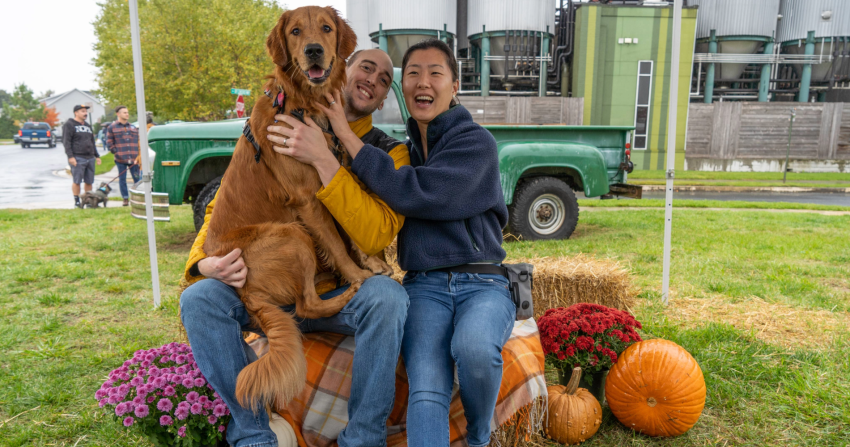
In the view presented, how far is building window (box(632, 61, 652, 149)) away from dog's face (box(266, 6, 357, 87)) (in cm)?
2043

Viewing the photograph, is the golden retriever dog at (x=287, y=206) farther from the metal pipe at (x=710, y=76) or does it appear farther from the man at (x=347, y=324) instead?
the metal pipe at (x=710, y=76)

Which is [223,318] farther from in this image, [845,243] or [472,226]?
[845,243]

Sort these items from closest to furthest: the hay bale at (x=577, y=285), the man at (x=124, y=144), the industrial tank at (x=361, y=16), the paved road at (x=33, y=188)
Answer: the hay bale at (x=577, y=285)
the man at (x=124, y=144)
the paved road at (x=33, y=188)
the industrial tank at (x=361, y=16)

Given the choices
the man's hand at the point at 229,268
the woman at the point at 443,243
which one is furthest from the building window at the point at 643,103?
the man's hand at the point at 229,268

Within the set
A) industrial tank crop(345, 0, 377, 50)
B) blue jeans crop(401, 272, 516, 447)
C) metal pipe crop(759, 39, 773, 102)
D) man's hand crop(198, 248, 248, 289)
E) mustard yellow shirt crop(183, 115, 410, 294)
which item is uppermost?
industrial tank crop(345, 0, 377, 50)

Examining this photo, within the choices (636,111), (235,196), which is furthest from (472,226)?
(636,111)

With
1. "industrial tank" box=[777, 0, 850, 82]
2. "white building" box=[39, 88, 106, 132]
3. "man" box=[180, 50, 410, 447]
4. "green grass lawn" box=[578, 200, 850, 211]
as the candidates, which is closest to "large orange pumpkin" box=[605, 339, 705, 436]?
"man" box=[180, 50, 410, 447]

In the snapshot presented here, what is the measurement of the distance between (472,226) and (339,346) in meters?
0.83

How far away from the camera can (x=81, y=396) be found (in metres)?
2.77

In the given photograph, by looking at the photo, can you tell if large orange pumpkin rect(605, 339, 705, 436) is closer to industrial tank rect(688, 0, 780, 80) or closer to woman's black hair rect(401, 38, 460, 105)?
woman's black hair rect(401, 38, 460, 105)

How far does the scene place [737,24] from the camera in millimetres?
21922

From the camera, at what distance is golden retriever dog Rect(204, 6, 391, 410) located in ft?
6.64

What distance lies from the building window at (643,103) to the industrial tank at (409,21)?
8059mm

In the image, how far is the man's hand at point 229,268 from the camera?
6.47 feet
